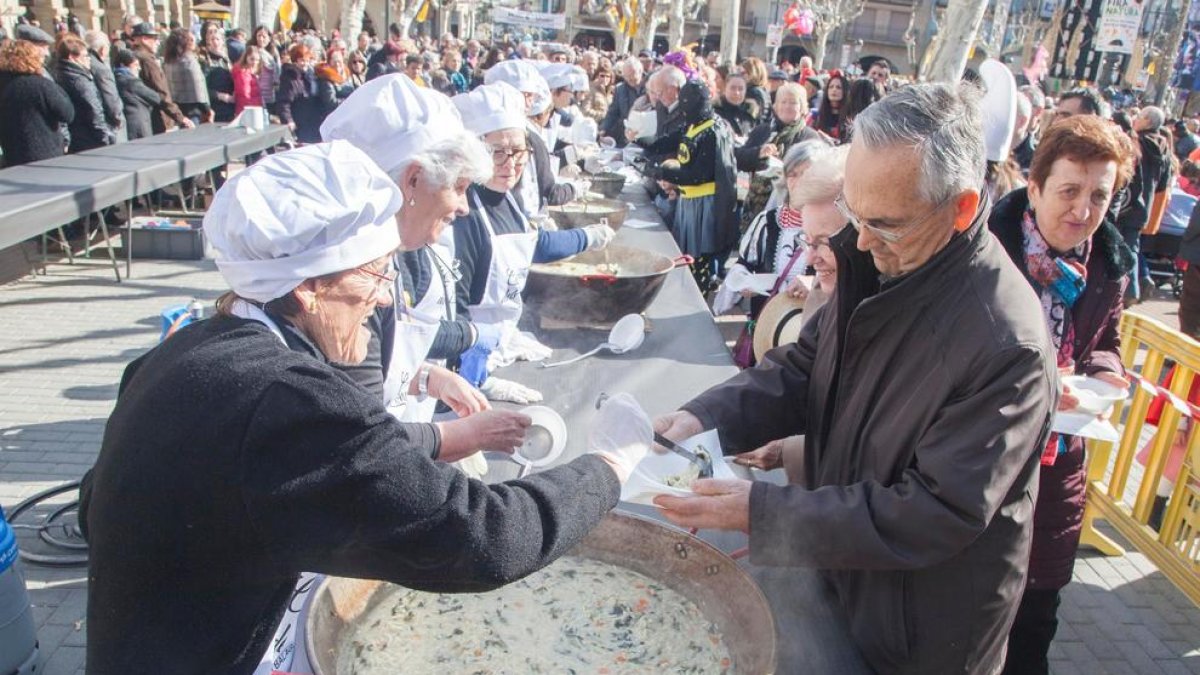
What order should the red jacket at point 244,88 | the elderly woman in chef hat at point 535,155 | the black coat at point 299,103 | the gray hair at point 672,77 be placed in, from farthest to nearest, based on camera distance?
the red jacket at point 244,88 → the black coat at point 299,103 → the gray hair at point 672,77 → the elderly woman in chef hat at point 535,155

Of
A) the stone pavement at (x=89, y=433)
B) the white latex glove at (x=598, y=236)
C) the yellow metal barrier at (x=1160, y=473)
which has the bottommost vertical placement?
the stone pavement at (x=89, y=433)

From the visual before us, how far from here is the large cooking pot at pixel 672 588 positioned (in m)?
1.35

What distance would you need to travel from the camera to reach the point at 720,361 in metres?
2.96

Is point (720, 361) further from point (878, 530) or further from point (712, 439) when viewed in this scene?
point (878, 530)

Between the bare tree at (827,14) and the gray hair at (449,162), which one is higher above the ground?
the bare tree at (827,14)

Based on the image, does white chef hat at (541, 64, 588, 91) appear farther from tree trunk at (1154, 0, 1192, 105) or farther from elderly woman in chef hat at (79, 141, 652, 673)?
tree trunk at (1154, 0, 1192, 105)

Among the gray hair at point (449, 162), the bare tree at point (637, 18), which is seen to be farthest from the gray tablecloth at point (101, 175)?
the bare tree at point (637, 18)

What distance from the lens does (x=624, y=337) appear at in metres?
2.93

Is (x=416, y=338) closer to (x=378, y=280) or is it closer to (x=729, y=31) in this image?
(x=378, y=280)

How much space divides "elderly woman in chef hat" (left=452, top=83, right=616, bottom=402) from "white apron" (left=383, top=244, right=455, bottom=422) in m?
0.19

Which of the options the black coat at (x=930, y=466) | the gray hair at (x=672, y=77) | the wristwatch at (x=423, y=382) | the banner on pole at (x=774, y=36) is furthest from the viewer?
the banner on pole at (x=774, y=36)

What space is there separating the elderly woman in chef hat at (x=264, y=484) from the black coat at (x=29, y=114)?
21.7ft

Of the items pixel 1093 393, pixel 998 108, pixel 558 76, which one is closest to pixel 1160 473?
pixel 1093 393

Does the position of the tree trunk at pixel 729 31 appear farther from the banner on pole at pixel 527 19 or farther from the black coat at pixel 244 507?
the banner on pole at pixel 527 19
